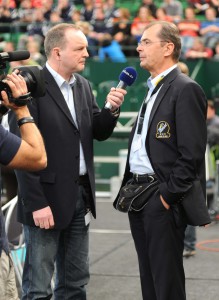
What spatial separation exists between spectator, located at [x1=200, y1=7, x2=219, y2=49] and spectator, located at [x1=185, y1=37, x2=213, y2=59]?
0.25 metres

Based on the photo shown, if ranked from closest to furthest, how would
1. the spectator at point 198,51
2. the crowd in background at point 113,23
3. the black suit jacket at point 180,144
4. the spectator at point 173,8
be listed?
the black suit jacket at point 180,144 < the spectator at point 198,51 < the crowd in background at point 113,23 < the spectator at point 173,8

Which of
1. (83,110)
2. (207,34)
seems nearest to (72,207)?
(83,110)

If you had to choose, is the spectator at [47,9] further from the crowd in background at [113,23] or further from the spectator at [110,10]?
the spectator at [110,10]

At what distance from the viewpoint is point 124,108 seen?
15844 millimetres

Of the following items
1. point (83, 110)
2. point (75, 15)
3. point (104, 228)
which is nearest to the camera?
point (83, 110)

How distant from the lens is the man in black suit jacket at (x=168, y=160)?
16.5ft

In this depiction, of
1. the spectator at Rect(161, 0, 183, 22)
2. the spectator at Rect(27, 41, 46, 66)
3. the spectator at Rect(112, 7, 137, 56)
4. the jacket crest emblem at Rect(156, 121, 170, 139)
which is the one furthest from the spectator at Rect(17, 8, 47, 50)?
the jacket crest emblem at Rect(156, 121, 170, 139)

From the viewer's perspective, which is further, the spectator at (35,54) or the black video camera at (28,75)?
the spectator at (35,54)

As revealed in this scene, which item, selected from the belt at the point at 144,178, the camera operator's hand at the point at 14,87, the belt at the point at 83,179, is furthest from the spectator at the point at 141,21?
the camera operator's hand at the point at 14,87

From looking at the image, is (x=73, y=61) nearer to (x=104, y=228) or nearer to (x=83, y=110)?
(x=83, y=110)

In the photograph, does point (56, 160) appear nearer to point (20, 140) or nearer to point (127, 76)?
point (127, 76)

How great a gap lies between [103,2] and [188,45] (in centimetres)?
556

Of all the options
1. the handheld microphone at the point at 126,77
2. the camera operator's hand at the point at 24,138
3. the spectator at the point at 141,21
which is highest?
the camera operator's hand at the point at 24,138

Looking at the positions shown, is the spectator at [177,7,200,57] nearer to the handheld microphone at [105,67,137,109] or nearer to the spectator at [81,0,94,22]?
the spectator at [81,0,94,22]
